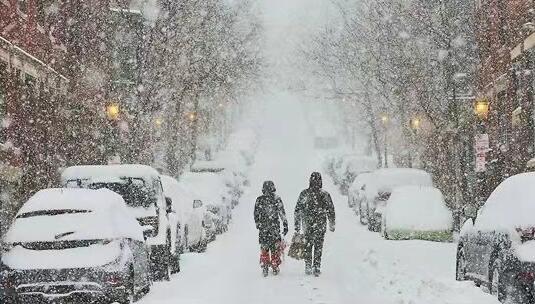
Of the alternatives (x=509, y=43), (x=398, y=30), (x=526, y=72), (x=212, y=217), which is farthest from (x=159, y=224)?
(x=398, y=30)

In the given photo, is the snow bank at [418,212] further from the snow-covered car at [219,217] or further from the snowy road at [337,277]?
the snow-covered car at [219,217]

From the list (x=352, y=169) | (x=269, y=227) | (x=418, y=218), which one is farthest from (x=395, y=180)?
(x=352, y=169)

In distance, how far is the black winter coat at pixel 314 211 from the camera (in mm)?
17094

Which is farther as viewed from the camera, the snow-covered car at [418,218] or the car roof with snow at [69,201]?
the snow-covered car at [418,218]

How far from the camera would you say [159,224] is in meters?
15.8

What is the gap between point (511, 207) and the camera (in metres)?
11.8

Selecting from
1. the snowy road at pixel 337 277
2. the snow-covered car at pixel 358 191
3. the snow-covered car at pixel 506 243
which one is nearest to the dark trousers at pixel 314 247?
the snowy road at pixel 337 277

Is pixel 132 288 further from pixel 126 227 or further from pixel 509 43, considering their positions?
pixel 509 43

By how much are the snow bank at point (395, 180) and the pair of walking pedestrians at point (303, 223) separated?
11.5m

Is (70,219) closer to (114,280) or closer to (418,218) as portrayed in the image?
(114,280)

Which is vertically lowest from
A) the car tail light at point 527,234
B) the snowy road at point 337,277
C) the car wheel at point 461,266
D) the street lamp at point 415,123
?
the snowy road at point 337,277

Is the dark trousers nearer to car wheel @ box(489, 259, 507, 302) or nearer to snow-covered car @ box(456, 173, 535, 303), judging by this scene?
snow-covered car @ box(456, 173, 535, 303)

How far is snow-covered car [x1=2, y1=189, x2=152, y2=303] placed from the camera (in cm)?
1149

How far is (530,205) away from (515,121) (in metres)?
19.6
